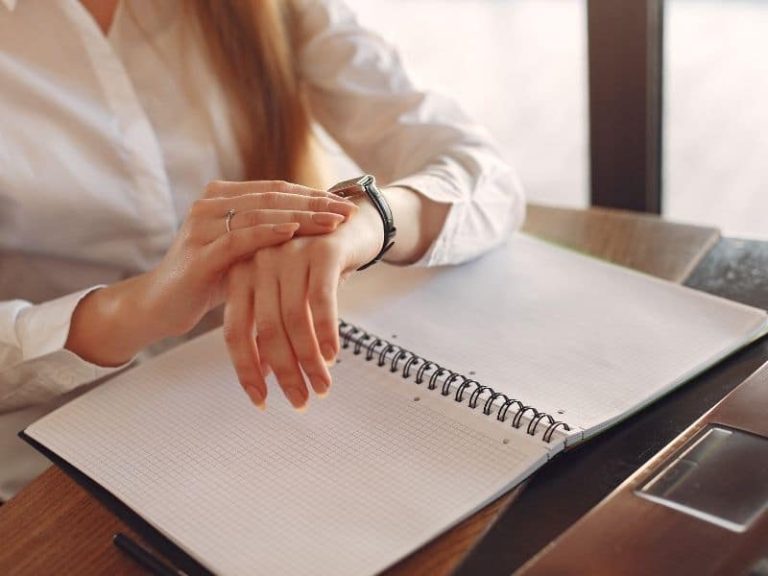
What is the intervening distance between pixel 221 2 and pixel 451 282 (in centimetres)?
41

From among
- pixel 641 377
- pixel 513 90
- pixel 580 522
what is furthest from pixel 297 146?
pixel 513 90

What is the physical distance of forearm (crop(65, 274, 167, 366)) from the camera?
823 mm

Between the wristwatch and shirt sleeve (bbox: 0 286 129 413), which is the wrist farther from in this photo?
shirt sleeve (bbox: 0 286 129 413)

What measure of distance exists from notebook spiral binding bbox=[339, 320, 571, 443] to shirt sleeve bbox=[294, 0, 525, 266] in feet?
0.51

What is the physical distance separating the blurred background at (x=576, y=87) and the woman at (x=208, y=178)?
1120 millimetres

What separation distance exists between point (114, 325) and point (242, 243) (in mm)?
166

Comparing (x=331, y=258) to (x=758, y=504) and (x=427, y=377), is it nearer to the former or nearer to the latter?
(x=427, y=377)

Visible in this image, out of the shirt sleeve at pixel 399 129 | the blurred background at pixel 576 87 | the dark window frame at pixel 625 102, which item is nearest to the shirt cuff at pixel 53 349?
the shirt sleeve at pixel 399 129

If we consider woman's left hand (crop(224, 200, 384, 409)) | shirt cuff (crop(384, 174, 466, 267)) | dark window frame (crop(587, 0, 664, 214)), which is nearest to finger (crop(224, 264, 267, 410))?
woman's left hand (crop(224, 200, 384, 409))

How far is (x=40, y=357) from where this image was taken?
0.85 m

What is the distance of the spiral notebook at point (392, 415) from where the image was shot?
630 millimetres

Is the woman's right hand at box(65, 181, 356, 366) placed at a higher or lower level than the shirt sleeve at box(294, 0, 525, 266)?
lower

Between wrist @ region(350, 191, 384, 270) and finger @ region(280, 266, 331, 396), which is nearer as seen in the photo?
finger @ region(280, 266, 331, 396)

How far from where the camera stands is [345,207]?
0.79m
